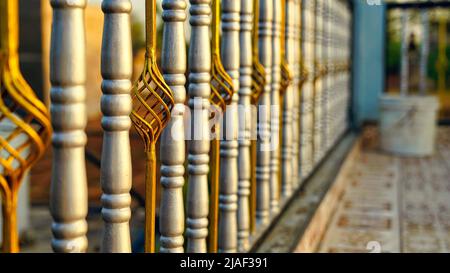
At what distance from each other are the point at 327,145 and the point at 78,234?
3.96m

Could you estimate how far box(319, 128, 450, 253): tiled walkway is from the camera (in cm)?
309

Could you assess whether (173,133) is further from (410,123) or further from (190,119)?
(410,123)

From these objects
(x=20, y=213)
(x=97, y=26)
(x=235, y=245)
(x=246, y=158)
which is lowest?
(x=20, y=213)

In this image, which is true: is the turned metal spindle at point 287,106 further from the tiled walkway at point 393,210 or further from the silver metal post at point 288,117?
the tiled walkway at point 393,210

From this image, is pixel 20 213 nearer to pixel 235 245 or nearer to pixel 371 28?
pixel 235 245

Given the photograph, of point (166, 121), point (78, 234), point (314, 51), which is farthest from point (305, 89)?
point (78, 234)

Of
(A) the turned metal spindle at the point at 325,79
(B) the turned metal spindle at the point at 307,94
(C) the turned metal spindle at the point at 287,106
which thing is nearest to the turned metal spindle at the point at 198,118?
(C) the turned metal spindle at the point at 287,106

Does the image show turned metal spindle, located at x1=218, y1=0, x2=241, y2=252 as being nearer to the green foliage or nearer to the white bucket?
the white bucket

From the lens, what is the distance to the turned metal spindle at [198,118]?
1.59 metres

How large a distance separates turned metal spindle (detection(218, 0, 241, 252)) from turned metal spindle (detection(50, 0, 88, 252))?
95cm

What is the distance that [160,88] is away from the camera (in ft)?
4.33

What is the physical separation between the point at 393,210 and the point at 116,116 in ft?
9.87

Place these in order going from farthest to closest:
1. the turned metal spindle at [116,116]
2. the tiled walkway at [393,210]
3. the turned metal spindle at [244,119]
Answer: the tiled walkway at [393,210]
the turned metal spindle at [244,119]
the turned metal spindle at [116,116]

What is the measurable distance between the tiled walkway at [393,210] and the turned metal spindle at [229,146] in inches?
44.8
